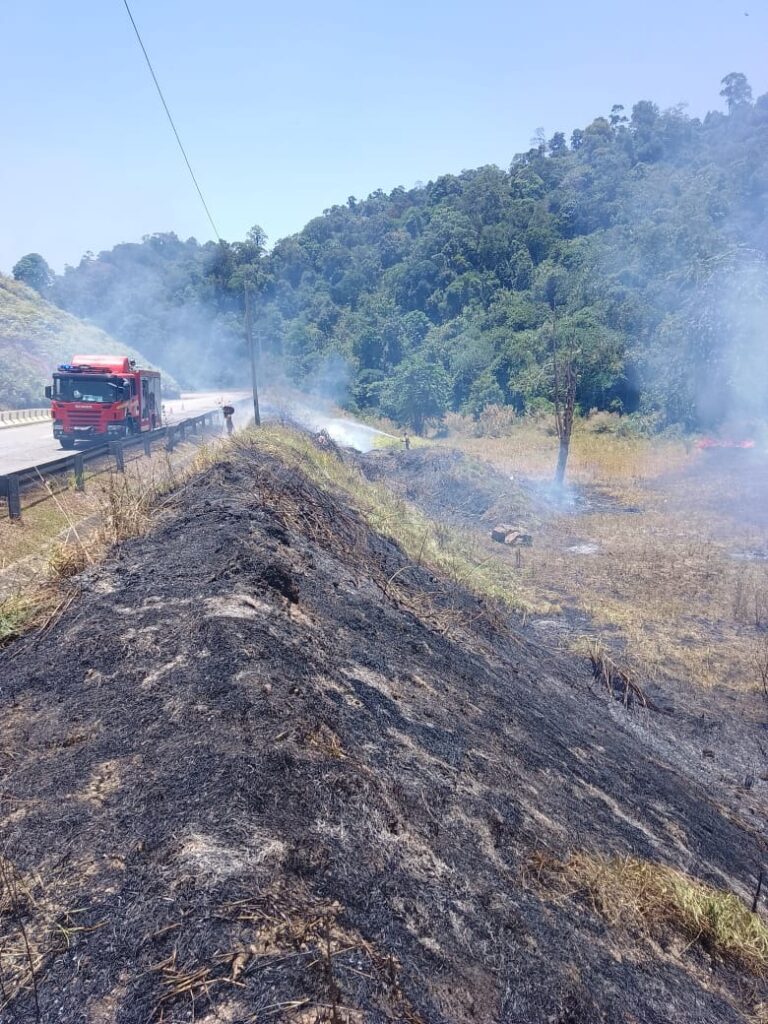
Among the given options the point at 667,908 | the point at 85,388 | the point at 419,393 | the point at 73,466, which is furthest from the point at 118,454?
the point at 419,393

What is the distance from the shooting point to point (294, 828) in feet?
12.3

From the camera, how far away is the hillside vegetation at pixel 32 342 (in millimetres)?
38938

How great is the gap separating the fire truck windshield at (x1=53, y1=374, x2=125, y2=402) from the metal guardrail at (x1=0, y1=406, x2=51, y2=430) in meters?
10.3

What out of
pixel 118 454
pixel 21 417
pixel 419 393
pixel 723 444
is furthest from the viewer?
pixel 419 393

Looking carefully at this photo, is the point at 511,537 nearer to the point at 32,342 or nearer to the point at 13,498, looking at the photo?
the point at 13,498

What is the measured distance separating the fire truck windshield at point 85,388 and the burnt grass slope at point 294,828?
597 inches

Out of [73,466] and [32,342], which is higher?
[32,342]

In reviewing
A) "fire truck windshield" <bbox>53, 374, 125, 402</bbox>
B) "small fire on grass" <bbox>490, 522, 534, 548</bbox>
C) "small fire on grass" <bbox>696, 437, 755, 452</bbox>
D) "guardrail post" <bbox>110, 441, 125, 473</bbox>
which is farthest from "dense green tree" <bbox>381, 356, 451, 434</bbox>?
"guardrail post" <bbox>110, 441, 125, 473</bbox>

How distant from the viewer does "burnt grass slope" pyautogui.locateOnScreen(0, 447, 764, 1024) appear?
9.84ft

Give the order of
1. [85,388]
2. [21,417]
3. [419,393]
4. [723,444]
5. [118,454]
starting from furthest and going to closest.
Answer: [419,393], [21,417], [723,444], [85,388], [118,454]

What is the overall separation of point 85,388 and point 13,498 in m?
10.7

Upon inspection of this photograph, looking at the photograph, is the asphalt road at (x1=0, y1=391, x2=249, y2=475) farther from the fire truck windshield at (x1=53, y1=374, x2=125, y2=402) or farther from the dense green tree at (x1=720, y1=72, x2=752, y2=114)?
the dense green tree at (x1=720, y1=72, x2=752, y2=114)

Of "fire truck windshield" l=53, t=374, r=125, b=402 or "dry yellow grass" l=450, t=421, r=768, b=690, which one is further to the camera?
"fire truck windshield" l=53, t=374, r=125, b=402

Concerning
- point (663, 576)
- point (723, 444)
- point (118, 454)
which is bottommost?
point (723, 444)
